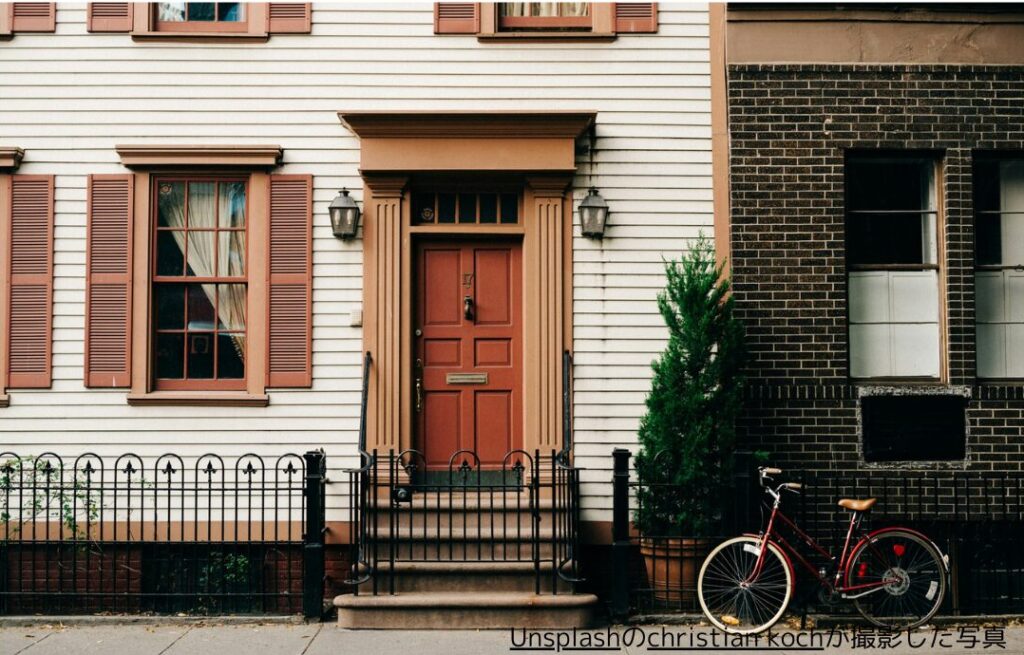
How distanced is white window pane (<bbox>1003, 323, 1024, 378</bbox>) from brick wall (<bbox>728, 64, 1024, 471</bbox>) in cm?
29

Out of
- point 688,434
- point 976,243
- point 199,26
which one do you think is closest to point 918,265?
point 976,243

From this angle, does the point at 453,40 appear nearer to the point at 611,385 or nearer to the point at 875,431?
the point at 611,385

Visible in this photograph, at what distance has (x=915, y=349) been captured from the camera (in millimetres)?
8500

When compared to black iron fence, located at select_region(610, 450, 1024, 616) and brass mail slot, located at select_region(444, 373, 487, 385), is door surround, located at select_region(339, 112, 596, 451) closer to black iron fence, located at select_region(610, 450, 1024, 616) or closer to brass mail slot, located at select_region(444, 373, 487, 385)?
brass mail slot, located at select_region(444, 373, 487, 385)

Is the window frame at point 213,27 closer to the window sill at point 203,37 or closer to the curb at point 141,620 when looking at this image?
the window sill at point 203,37

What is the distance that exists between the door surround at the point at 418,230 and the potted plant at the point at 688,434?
100 cm

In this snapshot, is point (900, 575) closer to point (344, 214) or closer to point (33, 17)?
point (344, 214)

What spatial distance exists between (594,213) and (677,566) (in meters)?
3.02

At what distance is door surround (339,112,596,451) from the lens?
328 inches

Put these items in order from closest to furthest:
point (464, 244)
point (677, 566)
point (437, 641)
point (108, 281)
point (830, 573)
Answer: point (437, 641) < point (830, 573) < point (677, 566) < point (108, 281) < point (464, 244)

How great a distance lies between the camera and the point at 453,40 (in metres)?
8.54

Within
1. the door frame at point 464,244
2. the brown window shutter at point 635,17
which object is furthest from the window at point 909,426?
the brown window shutter at point 635,17

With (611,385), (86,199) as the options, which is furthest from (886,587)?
(86,199)

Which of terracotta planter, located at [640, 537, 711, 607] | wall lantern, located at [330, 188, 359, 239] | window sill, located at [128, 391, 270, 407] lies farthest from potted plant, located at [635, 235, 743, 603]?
window sill, located at [128, 391, 270, 407]
